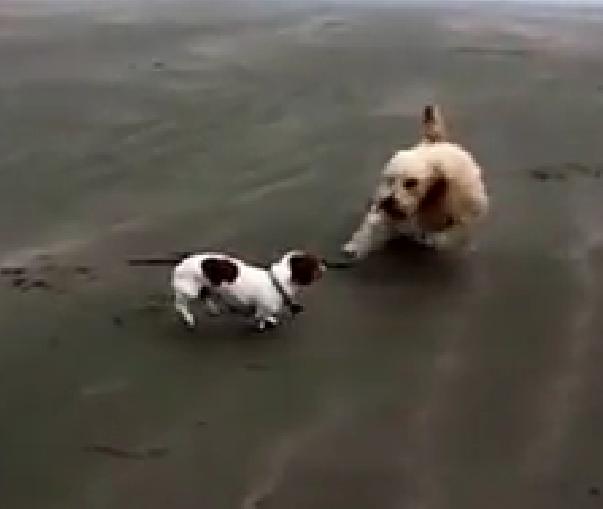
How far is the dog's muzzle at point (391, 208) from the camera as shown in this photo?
536cm

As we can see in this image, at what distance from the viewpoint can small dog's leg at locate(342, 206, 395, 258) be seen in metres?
5.45

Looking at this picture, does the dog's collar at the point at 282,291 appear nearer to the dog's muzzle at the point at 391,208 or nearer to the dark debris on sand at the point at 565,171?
the dog's muzzle at the point at 391,208

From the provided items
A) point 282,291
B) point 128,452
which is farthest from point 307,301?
point 128,452

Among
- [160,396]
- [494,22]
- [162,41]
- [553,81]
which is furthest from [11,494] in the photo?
[494,22]

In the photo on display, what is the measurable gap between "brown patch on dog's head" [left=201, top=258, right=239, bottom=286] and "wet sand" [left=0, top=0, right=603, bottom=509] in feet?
0.67

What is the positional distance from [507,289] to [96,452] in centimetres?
197

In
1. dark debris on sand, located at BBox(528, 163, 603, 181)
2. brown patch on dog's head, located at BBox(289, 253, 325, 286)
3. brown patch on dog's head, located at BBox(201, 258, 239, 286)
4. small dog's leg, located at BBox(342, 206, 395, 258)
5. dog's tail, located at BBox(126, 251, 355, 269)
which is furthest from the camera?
dark debris on sand, located at BBox(528, 163, 603, 181)

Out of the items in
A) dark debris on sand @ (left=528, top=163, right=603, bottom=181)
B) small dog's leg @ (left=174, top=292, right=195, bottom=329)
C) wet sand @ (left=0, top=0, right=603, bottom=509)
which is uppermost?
small dog's leg @ (left=174, top=292, right=195, bottom=329)

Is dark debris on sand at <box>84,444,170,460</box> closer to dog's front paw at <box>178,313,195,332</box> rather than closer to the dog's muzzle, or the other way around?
dog's front paw at <box>178,313,195,332</box>

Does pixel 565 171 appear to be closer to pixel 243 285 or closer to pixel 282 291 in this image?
pixel 282 291


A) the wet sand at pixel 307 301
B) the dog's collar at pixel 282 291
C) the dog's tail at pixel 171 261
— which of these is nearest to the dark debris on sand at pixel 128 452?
the wet sand at pixel 307 301

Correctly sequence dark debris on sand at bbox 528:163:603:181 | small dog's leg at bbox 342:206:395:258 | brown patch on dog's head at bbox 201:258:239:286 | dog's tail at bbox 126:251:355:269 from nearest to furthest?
1. brown patch on dog's head at bbox 201:258:239:286
2. dog's tail at bbox 126:251:355:269
3. small dog's leg at bbox 342:206:395:258
4. dark debris on sand at bbox 528:163:603:181

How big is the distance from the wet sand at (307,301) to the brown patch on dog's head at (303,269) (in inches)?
6.8

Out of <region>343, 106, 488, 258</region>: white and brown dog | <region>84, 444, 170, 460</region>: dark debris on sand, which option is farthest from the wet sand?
<region>343, 106, 488, 258</region>: white and brown dog
